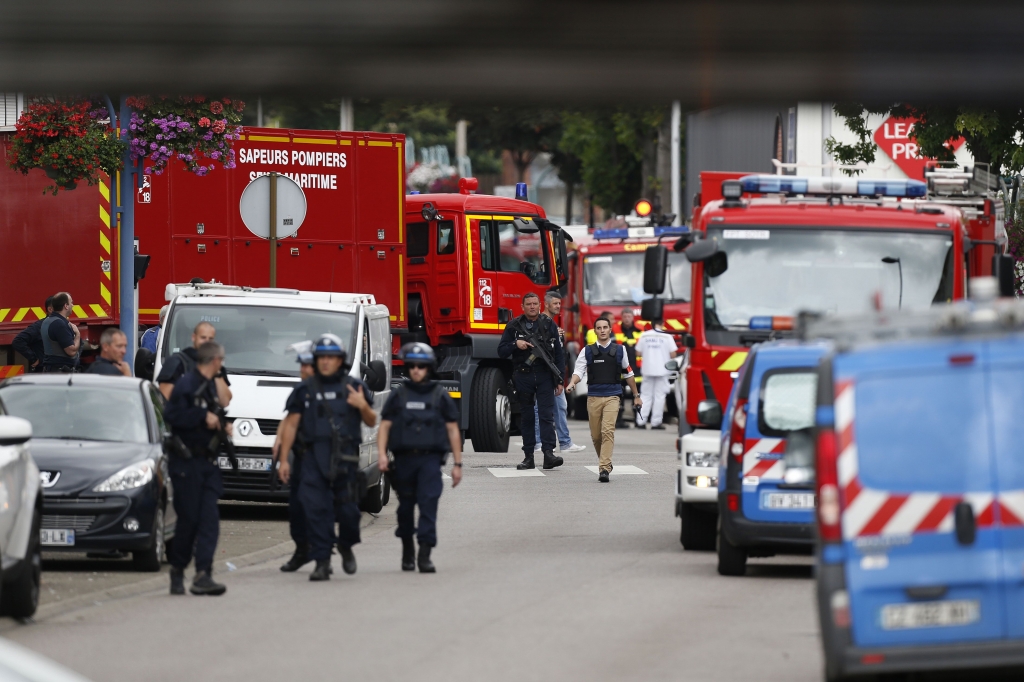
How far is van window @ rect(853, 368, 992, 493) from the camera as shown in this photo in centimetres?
855

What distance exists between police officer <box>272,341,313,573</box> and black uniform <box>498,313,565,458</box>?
7904 mm

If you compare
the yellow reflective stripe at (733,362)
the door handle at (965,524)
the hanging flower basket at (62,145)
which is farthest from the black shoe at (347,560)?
the hanging flower basket at (62,145)

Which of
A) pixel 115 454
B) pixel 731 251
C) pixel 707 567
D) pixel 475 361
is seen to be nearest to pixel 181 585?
pixel 115 454

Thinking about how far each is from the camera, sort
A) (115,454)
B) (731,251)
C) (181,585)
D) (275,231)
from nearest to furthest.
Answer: (181,585)
(115,454)
(731,251)
(275,231)

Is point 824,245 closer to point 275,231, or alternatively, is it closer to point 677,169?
point 275,231

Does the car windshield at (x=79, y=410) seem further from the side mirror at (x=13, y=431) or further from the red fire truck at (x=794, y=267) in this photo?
the red fire truck at (x=794, y=267)

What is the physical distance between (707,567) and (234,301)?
659 cm

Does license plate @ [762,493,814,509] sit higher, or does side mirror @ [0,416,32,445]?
side mirror @ [0,416,32,445]

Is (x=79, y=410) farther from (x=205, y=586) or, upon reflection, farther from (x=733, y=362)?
(x=733, y=362)

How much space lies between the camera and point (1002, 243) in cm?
1883

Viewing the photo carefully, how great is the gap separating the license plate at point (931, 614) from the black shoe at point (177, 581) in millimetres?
6238

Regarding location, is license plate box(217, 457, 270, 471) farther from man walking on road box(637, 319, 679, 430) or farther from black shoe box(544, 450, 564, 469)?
man walking on road box(637, 319, 679, 430)

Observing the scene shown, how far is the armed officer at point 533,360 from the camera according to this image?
22.7 metres

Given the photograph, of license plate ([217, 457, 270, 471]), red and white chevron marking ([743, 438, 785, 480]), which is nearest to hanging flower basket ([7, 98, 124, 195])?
license plate ([217, 457, 270, 471])
